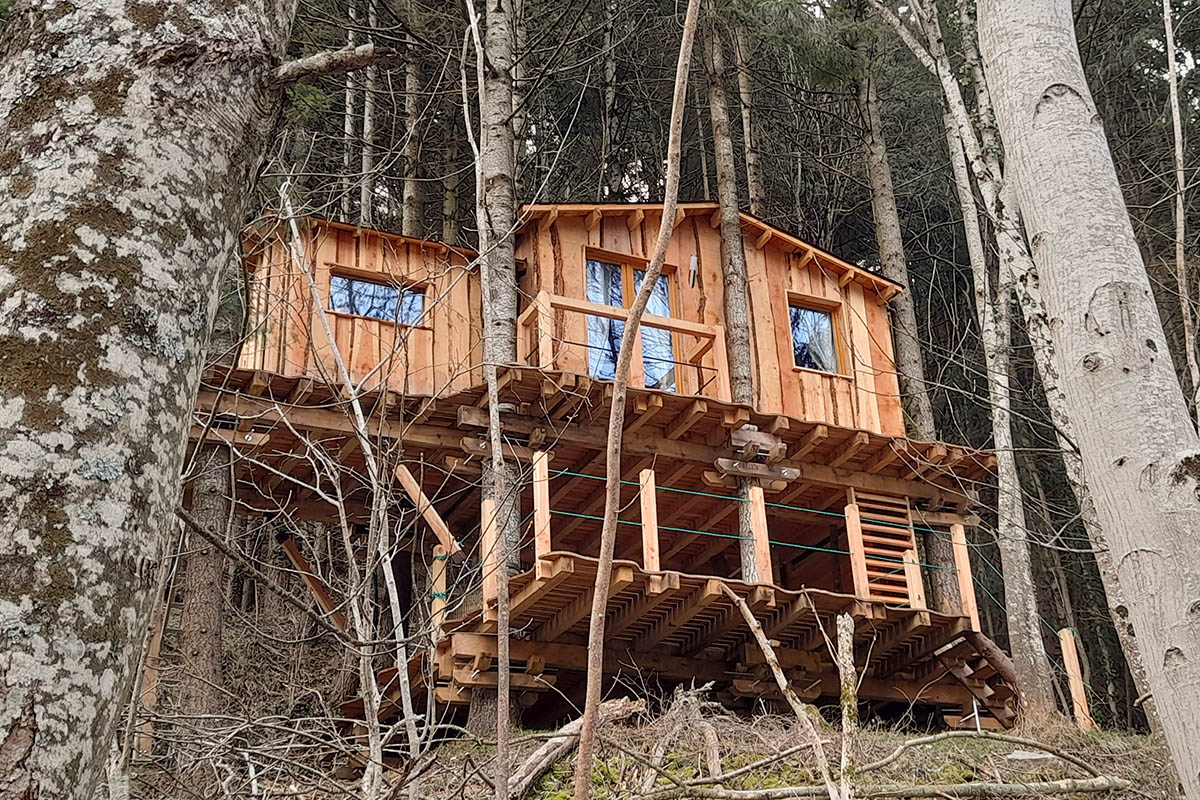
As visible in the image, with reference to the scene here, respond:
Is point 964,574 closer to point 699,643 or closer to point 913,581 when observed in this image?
point 913,581

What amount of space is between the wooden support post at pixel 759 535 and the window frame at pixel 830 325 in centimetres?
252

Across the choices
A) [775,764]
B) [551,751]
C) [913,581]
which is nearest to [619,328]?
[913,581]

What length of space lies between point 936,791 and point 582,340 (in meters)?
7.40

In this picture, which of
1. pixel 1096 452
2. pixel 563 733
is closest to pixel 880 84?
pixel 563 733

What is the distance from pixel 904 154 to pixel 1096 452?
887 inches

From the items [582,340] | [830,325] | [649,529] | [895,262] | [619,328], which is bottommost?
[649,529]

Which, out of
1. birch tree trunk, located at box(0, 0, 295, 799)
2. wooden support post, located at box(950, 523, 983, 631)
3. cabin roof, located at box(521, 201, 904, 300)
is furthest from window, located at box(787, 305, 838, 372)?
birch tree trunk, located at box(0, 0, 295, 799)

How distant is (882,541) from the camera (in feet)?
42.3

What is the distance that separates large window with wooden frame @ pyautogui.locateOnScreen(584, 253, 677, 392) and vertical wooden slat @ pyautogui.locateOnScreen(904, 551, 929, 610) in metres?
3.38

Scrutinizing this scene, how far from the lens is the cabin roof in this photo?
13.4 metres

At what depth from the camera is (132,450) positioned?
1.37 meters

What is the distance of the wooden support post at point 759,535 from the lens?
1169 cm

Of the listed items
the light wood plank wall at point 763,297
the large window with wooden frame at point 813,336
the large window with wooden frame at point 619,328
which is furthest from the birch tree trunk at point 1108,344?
the large window with wooden frame at point 813,336

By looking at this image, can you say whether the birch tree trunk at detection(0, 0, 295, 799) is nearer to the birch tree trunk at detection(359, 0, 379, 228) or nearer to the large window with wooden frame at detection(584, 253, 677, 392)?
the large window with wooden frame at detection(584, 253, 677, 392)
